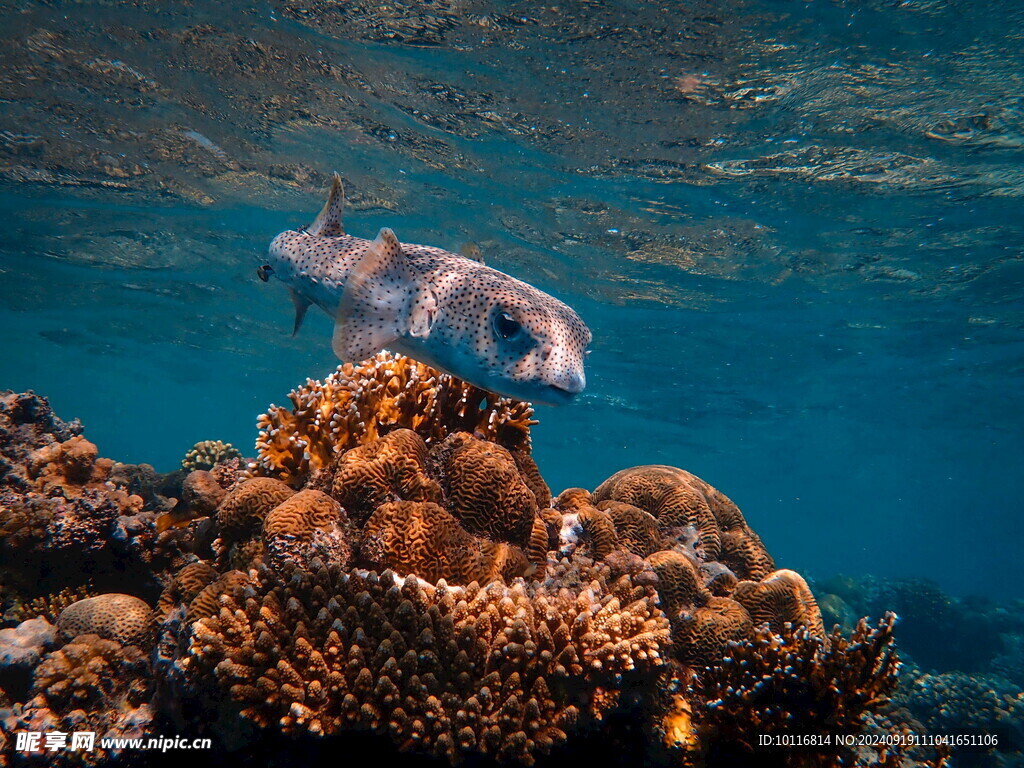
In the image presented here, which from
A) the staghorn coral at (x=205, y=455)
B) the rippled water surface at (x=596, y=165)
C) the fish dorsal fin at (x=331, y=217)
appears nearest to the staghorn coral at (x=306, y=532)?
the fish dorsal fin at (x=331, y=217)

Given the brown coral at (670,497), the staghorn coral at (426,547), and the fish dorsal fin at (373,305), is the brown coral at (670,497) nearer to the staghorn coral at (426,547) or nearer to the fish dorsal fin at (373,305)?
the staghorn coral at (426,547)

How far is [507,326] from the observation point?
323 cm

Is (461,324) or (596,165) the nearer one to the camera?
(461,324)

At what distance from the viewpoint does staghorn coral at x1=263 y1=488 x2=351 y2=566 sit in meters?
Result: 3.58

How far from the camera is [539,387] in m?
3.08

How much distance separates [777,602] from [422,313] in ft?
13.0

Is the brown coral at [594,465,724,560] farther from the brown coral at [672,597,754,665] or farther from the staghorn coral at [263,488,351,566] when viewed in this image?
the staghorn coral at [263,488,351,566]

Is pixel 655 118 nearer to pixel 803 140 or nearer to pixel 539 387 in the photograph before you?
pixel 803 140

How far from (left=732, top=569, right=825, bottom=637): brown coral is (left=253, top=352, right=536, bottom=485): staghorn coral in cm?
241

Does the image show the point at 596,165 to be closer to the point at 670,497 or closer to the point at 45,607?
the point at 670,497

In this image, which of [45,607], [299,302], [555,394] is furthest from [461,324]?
[45,607]

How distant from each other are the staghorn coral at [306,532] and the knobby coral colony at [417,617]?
1cm

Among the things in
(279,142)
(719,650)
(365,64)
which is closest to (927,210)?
(365,64)

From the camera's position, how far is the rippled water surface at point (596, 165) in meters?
10.9
